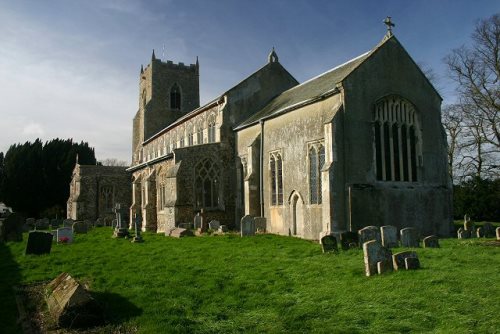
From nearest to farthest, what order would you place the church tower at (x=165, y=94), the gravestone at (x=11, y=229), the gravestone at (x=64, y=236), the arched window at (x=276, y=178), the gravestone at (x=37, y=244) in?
1. the gravestone at (x=37, y=244)
2. the gravestone at (x=64, y=236)
3. the gravestone at (x=11, y=229)
4. the arched window at (x=276, y=178)
5. the church tower at (x=165, y=94)

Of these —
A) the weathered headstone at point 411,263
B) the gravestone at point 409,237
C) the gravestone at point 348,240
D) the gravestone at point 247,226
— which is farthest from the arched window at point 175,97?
the weathered headstone at point 411,263

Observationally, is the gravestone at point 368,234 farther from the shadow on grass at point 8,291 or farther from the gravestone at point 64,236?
the gravestone at point 64,236

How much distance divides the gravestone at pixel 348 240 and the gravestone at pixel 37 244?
9658 millimetres

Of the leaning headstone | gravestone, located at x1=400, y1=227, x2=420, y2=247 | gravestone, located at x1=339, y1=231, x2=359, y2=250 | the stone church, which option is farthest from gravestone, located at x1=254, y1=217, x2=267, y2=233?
the leaning headstone

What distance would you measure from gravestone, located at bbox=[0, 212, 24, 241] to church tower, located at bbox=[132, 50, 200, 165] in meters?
22.5

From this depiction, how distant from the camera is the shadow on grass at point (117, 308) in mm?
7039

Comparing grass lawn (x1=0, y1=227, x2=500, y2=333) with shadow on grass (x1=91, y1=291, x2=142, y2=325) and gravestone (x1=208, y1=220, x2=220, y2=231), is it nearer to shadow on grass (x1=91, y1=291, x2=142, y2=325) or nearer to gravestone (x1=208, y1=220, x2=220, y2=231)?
shadow on grass (x1=91, y1=291, x2=142, y2=325)

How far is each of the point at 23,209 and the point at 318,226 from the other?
34984 mm

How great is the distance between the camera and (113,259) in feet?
42.3

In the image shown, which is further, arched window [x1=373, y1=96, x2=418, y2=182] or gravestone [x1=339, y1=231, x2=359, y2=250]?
arched window [x1=373, y1=96, x2=418, y2=182]

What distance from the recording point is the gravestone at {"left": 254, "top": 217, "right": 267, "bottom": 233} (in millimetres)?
20491

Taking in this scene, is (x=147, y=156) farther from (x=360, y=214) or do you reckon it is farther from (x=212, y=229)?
(x=360, y=214)

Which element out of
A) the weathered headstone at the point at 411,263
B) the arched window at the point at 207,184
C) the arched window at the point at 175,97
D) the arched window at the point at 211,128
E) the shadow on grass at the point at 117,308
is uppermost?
the arched window at the point at 175,97

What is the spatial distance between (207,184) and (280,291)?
15.6 meters
